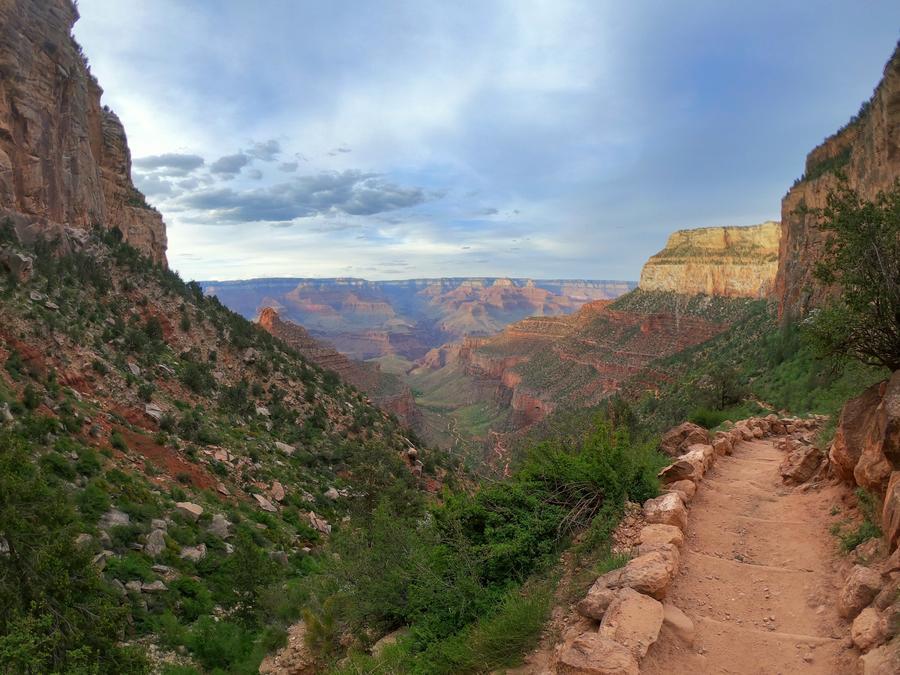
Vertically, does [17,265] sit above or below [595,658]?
above

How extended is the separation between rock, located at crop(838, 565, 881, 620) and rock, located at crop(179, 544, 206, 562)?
14.1 metres

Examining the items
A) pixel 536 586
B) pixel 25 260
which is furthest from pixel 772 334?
pixel 25 260

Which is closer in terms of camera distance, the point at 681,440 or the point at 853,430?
the point at 853,430

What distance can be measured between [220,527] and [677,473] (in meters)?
13.5

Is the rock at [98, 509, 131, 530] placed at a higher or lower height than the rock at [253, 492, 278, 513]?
higher

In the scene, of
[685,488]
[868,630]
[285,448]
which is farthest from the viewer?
[285,448]

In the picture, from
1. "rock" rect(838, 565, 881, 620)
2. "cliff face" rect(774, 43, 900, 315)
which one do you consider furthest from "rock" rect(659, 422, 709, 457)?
"cliff face" rect(774, 43, 900, 315)

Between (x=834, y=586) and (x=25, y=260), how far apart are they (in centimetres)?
3153

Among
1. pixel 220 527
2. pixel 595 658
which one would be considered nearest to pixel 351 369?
pixel 220 527

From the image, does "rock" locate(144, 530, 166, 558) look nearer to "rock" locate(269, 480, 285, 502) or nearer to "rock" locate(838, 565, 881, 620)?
"rock" locate(269, 480, 285, 502)

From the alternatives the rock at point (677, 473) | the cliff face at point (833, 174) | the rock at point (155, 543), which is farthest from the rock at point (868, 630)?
the cliff face at point (833, 174)

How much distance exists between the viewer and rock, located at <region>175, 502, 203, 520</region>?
15253 mm

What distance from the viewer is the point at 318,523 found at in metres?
20.2

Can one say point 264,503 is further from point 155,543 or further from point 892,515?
point 892,515
